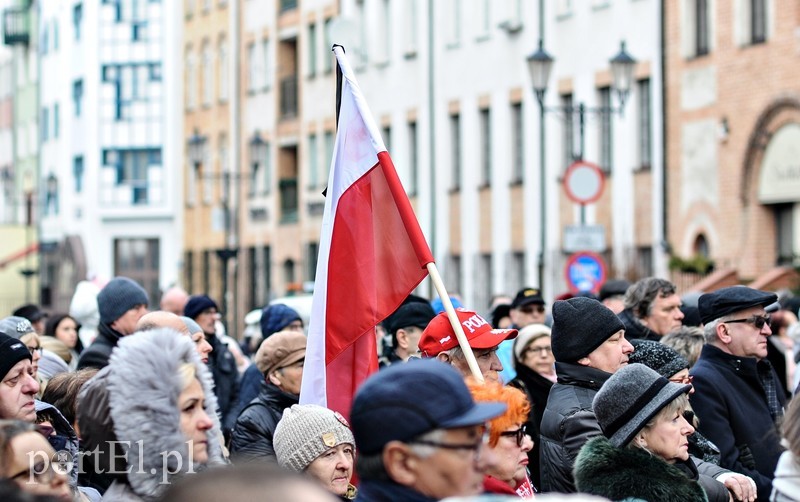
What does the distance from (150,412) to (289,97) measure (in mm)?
52073

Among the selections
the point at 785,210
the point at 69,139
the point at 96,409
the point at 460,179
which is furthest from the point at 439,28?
the point at 96,409

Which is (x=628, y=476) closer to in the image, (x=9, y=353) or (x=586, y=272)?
(x=9, y=353)

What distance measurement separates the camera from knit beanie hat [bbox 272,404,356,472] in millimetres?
7918

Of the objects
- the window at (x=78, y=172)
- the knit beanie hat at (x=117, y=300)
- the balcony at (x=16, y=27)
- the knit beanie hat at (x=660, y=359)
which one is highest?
the balcony at (x=16, y=27)

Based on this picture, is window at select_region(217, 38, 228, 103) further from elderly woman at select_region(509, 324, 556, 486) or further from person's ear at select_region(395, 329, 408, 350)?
elderly woman at select_region(509, 324, 556, 486)

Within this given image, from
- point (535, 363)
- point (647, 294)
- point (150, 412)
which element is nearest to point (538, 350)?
point (535, 363)

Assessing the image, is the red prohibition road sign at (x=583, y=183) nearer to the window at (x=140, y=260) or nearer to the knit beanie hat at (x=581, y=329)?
the knit beanie hat at (x=581, y=329)

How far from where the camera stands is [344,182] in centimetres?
941

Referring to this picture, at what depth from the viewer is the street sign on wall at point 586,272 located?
26.0 metres

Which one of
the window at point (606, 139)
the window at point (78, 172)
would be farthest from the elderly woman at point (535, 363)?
the window at point (78, 172)

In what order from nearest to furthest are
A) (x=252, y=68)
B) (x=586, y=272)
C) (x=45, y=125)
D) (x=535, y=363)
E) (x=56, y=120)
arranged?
(x=535, y=363)
(x=586, y=272)
(x=252, y=68)
(x=56, y=120)
(x=45, y=125)

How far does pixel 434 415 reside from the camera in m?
5.05

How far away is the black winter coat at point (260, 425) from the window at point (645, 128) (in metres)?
26.8

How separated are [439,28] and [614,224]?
10.3m
